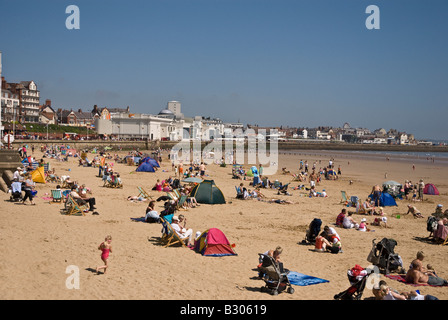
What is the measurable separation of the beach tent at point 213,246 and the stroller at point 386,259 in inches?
123

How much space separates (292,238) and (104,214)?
600 cm

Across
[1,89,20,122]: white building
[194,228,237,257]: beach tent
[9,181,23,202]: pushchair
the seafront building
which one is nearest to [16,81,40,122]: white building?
[1,89,20,122]: white building

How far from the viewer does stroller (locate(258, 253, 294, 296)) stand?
7238mm

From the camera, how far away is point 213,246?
9.35m

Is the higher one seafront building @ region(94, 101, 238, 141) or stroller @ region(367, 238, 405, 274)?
seafront building @ region(94, 101, 238, 141)

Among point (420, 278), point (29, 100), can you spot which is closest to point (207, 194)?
point (420, 278)

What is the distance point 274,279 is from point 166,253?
9.68 feet

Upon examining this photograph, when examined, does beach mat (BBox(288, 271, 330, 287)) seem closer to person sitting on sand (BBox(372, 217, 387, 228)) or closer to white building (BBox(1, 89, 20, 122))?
person sitting on sand (BBox(372, 217, 387, 228))

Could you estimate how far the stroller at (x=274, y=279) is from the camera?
7.24m

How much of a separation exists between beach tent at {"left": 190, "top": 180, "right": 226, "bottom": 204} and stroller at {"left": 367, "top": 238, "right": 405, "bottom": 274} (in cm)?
811

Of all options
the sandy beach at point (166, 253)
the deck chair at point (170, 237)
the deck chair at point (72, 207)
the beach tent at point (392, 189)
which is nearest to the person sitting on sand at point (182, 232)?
the deck chair at point (170, 237)
